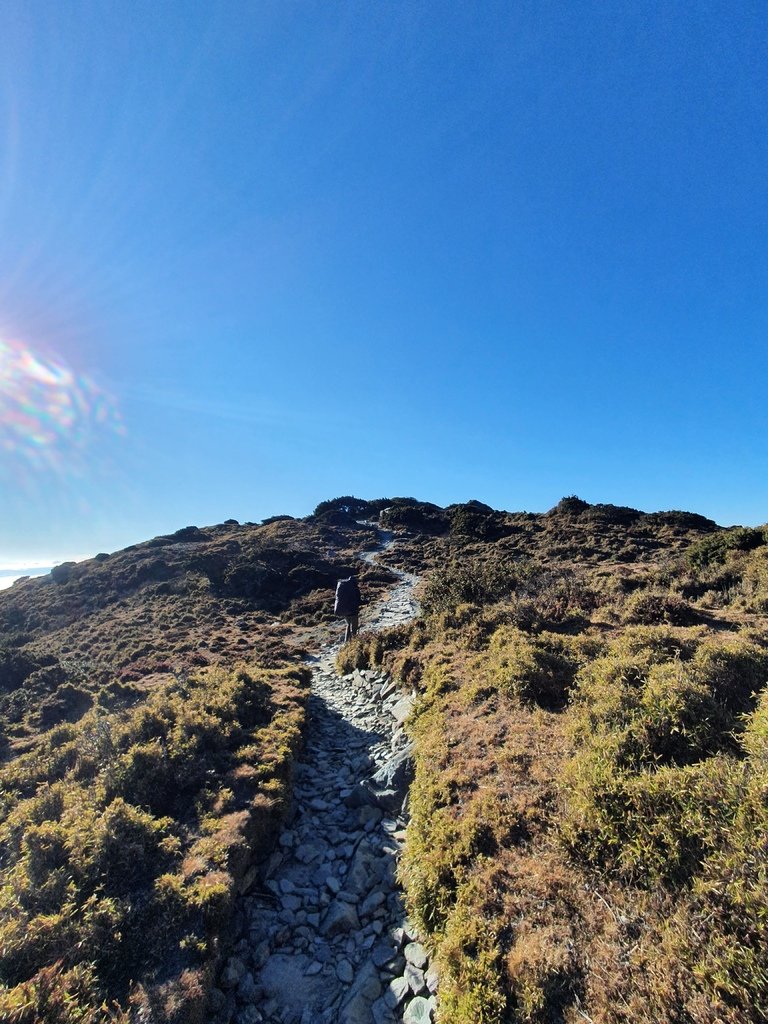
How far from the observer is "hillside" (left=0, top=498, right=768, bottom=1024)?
428cm

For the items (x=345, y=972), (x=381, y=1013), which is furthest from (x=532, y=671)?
(x=381, y=1013)

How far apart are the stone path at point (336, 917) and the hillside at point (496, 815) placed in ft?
1.44

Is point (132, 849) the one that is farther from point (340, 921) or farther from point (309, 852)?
point (340, 921)

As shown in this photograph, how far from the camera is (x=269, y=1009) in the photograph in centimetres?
527

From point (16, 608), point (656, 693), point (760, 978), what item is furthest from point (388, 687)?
point (16, 608)

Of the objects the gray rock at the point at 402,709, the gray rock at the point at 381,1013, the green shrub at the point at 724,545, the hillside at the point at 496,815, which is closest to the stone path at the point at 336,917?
the gray rock at the point at 381,1013

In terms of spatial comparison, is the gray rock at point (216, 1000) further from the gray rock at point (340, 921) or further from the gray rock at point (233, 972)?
the gray rock at point (340, 921)

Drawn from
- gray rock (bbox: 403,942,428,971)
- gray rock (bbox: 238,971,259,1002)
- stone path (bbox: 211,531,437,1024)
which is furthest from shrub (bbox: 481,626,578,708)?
gray rock (bbox: 238,971,259,1002)

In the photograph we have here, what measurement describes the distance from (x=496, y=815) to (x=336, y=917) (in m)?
2.70

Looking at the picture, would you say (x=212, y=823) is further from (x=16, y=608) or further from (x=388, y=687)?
(x=16, y=608)

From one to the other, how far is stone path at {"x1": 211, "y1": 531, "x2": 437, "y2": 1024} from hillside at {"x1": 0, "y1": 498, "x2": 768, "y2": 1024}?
438mm

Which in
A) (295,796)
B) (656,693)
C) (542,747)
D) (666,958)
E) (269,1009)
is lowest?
(269,1009)

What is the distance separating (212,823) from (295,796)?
216 cm

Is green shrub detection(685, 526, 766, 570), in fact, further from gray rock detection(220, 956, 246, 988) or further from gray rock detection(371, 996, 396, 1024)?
gray rock detection(220, 956, 246, 988)
